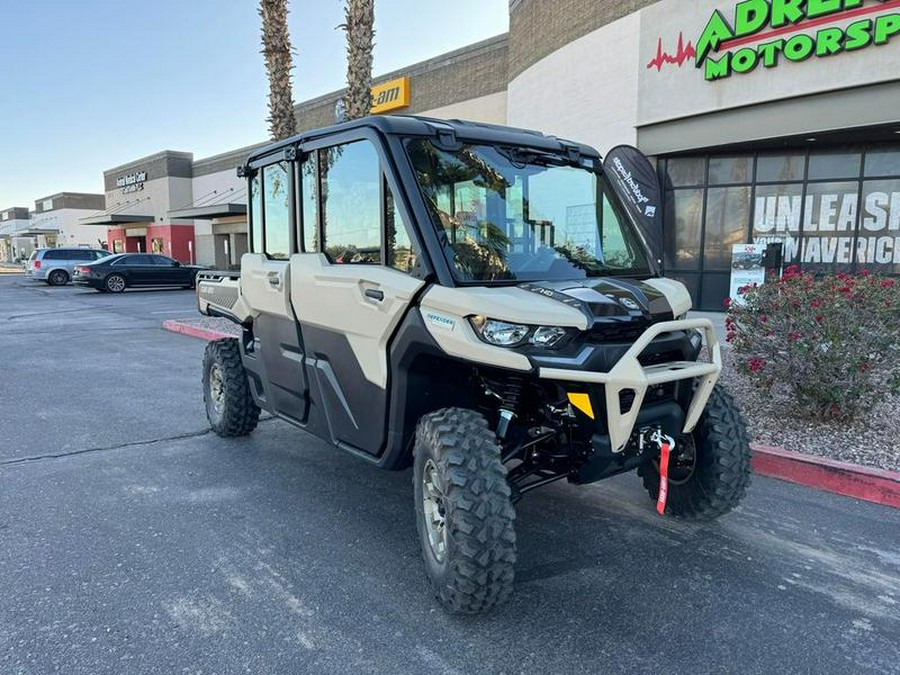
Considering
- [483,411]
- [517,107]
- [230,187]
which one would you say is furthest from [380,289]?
[230,187]

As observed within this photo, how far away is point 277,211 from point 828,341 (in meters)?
4.44

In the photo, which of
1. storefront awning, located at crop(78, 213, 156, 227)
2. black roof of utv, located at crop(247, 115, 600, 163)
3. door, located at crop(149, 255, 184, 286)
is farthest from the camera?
storefront awning, located at crop(78, 213, 156, 227)

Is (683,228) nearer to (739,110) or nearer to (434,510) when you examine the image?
(739,110)

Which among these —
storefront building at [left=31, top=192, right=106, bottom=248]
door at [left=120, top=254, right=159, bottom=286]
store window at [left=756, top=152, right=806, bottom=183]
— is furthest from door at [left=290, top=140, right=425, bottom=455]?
storefront building at [left=31, top=192, right=106, bottom=248]

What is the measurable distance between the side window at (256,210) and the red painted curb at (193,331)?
6.77m

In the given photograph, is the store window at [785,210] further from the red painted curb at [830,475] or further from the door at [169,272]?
Result: the door at [169,272]

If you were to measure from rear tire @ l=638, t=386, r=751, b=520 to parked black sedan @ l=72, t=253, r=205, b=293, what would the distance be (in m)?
25.0

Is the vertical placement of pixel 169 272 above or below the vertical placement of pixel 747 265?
below

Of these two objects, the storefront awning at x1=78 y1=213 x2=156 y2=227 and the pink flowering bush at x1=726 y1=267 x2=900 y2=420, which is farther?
the storefront awning at x1=78 y1=213 x2=156 y2=227

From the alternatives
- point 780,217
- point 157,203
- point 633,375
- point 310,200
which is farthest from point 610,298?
point 157,203

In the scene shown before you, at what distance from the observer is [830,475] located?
4.60 m

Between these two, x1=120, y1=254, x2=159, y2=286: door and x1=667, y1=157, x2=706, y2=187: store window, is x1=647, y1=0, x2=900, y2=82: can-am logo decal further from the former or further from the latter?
x1=120, y1=254, x2=159, y2=286: door

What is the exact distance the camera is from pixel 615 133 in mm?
14617

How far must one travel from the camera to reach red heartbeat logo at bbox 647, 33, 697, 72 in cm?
1295
